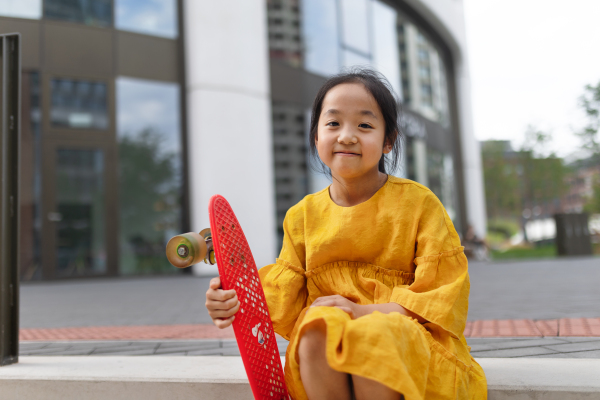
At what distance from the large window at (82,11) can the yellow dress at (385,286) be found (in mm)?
8917

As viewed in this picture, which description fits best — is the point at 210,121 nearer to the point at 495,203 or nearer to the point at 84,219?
the point at 84,219

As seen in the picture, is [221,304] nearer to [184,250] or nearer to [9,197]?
[184,250]

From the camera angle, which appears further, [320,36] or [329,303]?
[320,36]

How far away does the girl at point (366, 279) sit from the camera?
1222 mm

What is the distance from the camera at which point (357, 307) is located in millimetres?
1363

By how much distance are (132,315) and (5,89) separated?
2.57 m

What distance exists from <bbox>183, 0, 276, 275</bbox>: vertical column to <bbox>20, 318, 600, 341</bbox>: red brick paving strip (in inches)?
210

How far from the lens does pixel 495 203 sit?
42406 mm

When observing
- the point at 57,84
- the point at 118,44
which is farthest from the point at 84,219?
the point at 118,44

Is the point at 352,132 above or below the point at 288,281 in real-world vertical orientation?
above

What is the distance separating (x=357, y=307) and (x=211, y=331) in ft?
7.10

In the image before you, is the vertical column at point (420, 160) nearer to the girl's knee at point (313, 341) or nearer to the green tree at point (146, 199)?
the green tree at point (146, 199)

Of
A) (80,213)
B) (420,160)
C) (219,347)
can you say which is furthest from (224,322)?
(420,160)

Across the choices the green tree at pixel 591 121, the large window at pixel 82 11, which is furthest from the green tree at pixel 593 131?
the large window at pixel 82 11
